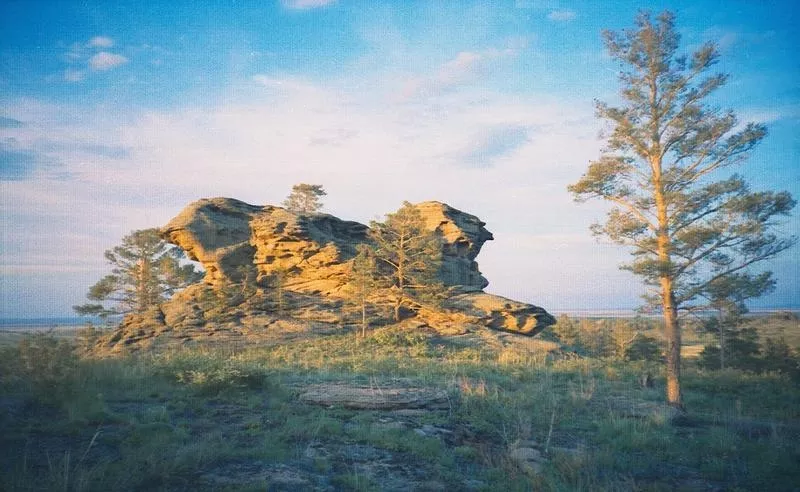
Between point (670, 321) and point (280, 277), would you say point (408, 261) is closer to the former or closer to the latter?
point (280, 277)

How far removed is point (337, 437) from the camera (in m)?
7.74

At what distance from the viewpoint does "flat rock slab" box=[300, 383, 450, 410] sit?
31.8 feet

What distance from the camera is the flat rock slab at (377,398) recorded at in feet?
31.8

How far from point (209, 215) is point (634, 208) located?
3524 centimetres

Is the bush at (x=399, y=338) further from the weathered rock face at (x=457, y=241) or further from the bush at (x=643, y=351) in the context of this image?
the bush at (x=643, y=351)

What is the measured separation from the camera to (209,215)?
1489 inches

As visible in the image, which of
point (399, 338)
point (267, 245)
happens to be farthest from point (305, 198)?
point (399, 338)

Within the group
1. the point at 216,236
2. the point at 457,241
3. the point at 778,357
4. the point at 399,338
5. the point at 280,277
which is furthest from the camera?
the point at 457,241

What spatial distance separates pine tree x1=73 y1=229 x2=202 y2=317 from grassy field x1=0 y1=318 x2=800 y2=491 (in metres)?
27.7

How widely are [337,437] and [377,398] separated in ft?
7.32

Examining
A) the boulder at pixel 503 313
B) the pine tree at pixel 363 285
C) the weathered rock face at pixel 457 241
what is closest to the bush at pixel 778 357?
the boulder at pixel 503 313

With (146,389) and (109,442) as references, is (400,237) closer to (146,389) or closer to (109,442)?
(146,389)

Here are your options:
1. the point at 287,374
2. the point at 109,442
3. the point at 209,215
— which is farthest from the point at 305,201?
the point at 109,442

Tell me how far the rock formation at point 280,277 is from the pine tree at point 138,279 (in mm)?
2501
